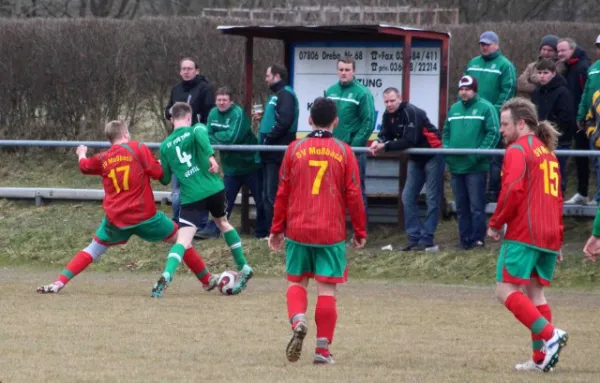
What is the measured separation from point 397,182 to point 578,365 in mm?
7190

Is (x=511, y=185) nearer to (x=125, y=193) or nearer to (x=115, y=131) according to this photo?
(x=125, y=193)

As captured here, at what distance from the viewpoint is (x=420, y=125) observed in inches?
557

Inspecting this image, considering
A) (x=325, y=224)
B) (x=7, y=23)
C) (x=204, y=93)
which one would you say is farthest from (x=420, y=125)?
(x=7, y=23)

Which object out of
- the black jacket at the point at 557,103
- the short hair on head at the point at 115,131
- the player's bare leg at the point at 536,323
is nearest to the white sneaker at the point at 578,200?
the black jacket at the point at 557,103

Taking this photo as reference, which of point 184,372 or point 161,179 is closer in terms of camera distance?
point 184,372

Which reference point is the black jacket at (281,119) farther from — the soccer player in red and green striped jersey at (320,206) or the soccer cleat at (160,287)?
the soccer player in red and green striped jersey at (320,206)

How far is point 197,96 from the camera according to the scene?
15492 millimetres

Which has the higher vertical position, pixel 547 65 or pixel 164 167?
pixel 547 65

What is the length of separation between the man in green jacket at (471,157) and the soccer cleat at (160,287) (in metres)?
3.77

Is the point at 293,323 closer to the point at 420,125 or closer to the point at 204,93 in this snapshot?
the point at 420,125

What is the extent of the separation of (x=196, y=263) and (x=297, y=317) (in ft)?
12.6

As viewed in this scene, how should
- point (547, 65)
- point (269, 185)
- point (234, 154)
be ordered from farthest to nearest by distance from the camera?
1. point (234, 154)
2. point (269, 185)
3. point (547, 65)

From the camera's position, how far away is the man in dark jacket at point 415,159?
45.9 ft

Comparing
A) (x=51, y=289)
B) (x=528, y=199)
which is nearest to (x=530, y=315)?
(x=528, y=199)
